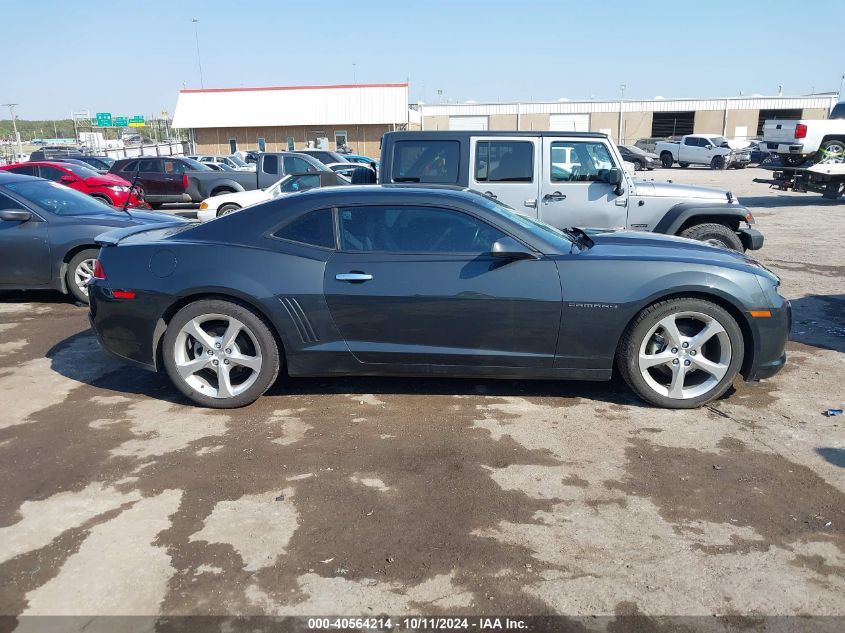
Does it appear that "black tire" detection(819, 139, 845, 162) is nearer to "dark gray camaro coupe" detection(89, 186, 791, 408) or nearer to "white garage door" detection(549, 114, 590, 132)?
"dark gray camaro coupe" detection(89, 186, 791, 408)

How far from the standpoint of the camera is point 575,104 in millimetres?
53344

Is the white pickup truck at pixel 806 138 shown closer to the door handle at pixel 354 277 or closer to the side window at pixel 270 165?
the side window at pixel 270 165

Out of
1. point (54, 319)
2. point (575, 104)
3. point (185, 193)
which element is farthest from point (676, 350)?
point (575, 104)

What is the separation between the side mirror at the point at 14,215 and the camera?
7.37m

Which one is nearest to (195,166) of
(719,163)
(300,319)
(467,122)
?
(300,319)

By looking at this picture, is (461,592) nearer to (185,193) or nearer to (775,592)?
Answer: (775,592)

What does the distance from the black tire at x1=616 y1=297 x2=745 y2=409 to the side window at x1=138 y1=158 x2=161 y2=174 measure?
1708 centimetres

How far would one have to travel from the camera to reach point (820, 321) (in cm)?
677

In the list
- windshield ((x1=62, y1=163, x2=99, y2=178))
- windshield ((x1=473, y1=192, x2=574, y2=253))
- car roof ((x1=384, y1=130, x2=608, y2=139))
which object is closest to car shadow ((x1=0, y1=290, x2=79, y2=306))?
car roof ((x1=384, y1=130, x2=608, y2=139))

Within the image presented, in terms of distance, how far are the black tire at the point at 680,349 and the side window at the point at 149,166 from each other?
1708 centimetres

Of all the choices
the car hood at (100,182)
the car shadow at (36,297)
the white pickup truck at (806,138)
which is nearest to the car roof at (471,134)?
the car shadow at (36,297)

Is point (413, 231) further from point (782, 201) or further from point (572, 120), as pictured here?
point (572, 120)

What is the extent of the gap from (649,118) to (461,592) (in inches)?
2244

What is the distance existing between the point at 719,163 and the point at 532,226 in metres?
36.5
